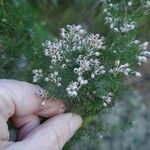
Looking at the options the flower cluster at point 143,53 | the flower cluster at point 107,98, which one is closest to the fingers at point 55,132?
the flower cluster at point 107,98

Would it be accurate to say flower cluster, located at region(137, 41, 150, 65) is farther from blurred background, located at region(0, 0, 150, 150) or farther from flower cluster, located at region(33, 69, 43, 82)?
flower cluster, located at region(33, 69, 43, 82)

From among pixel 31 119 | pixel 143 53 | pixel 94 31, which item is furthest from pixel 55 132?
pixel 94 31

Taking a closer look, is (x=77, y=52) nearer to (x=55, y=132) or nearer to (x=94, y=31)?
(x=55, y=132)

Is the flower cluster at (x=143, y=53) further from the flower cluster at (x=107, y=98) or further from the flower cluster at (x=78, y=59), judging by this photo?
the flower cluster at (x=107, y=98)

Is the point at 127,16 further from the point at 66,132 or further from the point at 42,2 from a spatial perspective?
the point at 42,2

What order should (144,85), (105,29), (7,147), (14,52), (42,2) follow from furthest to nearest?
(144,85)
(42,2)
(14,52)
(105,29)
(7,147)

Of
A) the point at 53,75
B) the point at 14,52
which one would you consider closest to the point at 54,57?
the point at 53,75
